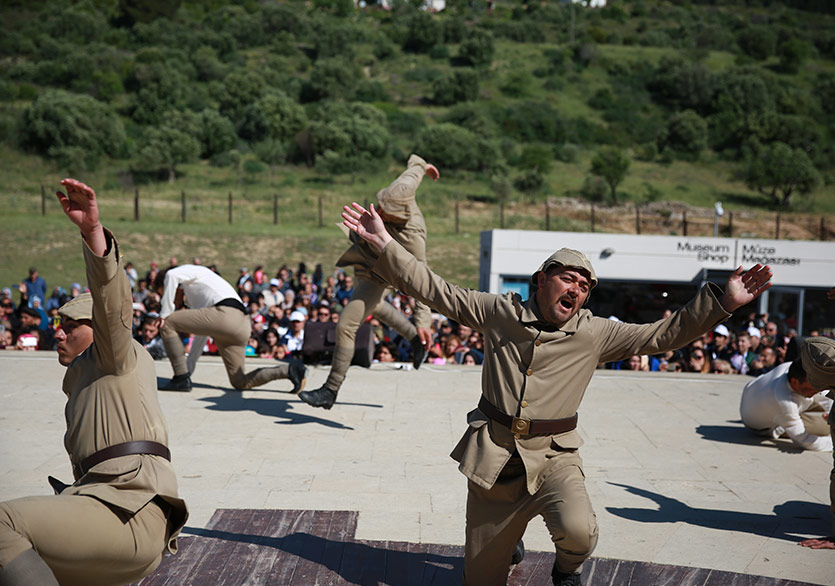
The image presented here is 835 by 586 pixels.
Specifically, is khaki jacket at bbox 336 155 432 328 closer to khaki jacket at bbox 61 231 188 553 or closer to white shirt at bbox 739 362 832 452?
white shirt at bbox 739 362 832 452

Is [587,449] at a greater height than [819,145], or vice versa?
[819,145]

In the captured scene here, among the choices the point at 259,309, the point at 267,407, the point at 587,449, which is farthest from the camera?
the point at 259,309

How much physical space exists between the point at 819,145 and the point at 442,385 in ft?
230

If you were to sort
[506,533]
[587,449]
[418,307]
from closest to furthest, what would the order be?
[506,533], [587,449], [418,307]

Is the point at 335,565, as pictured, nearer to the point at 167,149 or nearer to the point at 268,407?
the point at 268,407

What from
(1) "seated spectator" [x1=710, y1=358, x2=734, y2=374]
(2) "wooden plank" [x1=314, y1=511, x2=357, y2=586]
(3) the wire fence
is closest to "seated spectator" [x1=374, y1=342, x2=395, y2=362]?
(1) "seated spectator" [x1=710, y1=358, x2=734, y2=374]

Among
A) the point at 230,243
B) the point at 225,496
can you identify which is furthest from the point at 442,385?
the point at 230,243

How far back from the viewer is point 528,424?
3.99 m

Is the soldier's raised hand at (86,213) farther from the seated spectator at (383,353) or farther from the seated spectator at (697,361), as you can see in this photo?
the seated spectator at (697,361)

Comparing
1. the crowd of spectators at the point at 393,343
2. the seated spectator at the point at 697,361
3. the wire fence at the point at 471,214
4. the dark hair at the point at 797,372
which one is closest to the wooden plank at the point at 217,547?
the dark hair at the point at 797,372

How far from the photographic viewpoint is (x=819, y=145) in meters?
71.1

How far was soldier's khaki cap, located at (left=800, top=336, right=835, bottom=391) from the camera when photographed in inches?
205

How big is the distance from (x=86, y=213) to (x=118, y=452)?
953 mm

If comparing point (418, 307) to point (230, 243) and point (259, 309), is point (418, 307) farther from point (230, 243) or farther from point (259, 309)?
point (230, 243)
